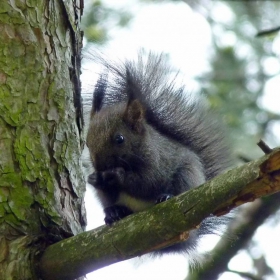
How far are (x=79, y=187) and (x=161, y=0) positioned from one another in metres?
3.41

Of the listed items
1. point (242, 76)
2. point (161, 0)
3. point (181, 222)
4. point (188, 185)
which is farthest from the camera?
point (161, 0)

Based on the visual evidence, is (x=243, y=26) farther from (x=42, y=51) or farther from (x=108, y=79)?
(x=42, y=51)

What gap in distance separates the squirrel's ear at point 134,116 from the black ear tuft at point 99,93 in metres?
0.15

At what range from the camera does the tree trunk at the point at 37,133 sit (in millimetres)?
2191

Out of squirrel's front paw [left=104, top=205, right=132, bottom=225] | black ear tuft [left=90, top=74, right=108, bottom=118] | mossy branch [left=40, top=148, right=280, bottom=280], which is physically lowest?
mossy branch [left=40, top=148, right=280, bottom=280]

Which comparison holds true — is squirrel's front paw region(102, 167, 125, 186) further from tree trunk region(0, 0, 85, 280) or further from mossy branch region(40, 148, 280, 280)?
mossy branch region(40, 148, 280, 280)

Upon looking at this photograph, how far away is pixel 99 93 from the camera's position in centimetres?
308

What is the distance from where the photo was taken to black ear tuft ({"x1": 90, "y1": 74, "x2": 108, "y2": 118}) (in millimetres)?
2980

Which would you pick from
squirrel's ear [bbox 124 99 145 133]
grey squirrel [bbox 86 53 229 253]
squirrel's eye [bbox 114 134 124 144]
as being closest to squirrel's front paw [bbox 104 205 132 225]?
grey squirrel [bbox 86 53 229 253]

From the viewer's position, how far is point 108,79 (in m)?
2.99

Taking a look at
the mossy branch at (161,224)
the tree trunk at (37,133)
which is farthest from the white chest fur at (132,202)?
the mossy branch at (161,224)

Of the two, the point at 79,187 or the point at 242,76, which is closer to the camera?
the point at 79,187

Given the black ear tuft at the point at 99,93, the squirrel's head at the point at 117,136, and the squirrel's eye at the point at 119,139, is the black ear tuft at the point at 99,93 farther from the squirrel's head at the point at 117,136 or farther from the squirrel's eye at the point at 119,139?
the squirrel's eye at the point at 119,139

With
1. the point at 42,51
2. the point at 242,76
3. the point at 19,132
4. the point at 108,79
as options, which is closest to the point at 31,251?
the point at 19,132
